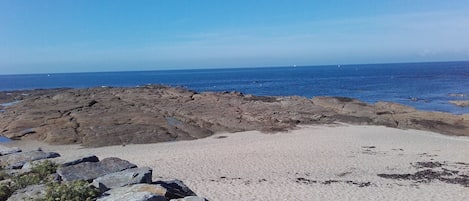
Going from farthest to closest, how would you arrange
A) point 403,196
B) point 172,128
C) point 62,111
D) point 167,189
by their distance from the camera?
point 62,111, point 172,128, point 403,196, point 167,189

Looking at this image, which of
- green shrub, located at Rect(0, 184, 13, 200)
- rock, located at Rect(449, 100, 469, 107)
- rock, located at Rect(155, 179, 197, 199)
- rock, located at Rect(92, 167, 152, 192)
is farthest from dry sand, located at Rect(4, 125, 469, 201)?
rock, located at Rect(449, 100, 469, 107)

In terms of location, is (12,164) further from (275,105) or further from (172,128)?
(275,105)

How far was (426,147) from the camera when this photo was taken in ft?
73.3

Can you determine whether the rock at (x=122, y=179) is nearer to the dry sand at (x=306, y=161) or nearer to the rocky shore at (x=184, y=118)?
the dry sand at (x=306, y=161)

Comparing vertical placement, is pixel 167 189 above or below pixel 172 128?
above

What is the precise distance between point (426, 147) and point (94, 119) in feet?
69.6

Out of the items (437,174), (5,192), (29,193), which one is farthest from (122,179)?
(437,174)

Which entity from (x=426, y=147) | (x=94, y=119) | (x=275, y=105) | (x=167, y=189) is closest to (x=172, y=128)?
(x=94, y=119)

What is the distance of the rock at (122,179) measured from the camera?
8.52 meters

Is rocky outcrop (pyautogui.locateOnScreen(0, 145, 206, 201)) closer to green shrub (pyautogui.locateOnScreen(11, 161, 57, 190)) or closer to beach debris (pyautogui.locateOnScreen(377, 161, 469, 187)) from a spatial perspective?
green shrub (pyautogui.locateOnScreen(11, 161, 57, 190))

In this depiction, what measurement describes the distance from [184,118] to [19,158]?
21302mm

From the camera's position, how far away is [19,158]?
1118cm

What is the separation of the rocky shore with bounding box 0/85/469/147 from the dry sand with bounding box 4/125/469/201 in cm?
161

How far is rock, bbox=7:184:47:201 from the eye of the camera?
25.9ft
